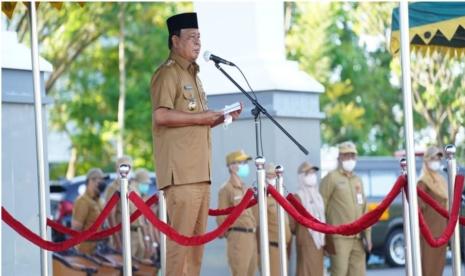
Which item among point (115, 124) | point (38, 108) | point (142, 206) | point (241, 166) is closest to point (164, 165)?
point (142, 206)

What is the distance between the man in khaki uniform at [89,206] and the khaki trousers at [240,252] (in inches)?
101

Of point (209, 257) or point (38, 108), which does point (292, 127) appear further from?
point (38, 108)

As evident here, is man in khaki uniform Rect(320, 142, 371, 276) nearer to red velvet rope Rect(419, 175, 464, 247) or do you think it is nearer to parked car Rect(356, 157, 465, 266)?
red velvet rope Rect(419, 175, 464, 247)

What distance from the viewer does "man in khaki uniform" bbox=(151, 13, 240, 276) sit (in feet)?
30.2

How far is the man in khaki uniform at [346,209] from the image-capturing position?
14.1m

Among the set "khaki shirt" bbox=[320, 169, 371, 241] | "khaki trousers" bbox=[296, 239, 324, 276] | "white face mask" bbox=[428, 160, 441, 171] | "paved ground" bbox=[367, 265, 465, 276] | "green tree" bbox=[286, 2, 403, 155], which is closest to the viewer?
"khaki trousers" bbox=[296, 239, 324, 276]

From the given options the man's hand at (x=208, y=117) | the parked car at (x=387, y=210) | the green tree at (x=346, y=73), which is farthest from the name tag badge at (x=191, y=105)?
the green tree at (x=346, y=73)

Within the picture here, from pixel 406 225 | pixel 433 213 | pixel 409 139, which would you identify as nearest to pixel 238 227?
pixel 433 213

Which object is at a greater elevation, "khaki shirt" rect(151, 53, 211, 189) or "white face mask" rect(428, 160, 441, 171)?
"khaki shirt" rect(151, 53, 211, 189)

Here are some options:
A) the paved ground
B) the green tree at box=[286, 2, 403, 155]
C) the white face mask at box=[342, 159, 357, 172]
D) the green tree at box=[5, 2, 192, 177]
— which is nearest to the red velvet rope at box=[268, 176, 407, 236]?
the white face mask at box=[342, 159, 357, 172]

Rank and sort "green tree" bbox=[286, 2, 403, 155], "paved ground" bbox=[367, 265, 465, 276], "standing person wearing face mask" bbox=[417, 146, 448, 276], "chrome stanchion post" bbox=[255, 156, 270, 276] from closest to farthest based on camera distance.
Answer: "chrome stanchion post" bbox=[255, 156, 270, 276], "standing person wearing face mask" bbox=[417, 146, 448, 276], "paved ground" bbox=[367, 265, 465, 276], "green tree" bbox=[286, 2, 403, 155]

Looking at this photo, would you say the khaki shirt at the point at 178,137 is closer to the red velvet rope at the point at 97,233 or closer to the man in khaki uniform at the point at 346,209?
the red velvet rope at the point at 97,233

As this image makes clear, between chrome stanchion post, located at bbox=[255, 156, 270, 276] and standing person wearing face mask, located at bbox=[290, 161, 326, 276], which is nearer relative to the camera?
chrome stanchion post, located at bbox=[255, 156, 270, 276]

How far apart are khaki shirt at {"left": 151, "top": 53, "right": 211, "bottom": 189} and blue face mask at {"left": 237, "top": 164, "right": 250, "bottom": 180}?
197 inches
